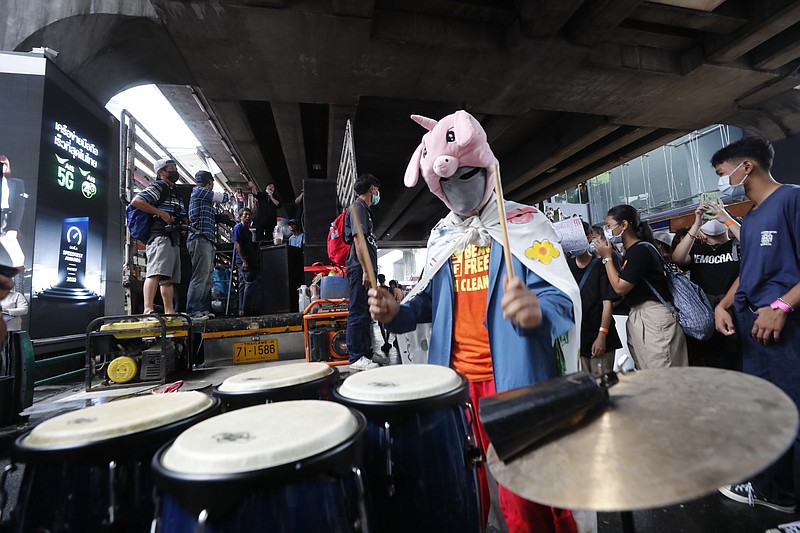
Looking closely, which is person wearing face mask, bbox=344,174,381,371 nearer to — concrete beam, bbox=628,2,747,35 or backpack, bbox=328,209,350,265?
backpack, bbox=328,209,350,265

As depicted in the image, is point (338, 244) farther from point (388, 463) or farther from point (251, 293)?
point (388, 463)

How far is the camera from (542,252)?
1.51 metres

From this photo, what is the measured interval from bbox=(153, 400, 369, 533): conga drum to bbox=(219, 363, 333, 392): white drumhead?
0.40 meters

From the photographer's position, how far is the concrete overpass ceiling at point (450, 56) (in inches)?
196

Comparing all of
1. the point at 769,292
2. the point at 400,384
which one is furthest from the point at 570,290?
the point at 769,292

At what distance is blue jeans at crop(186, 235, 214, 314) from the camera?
5.74 m

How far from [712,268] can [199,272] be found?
22.3 feet

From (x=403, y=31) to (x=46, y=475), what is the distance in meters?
6.06

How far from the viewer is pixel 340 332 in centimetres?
523

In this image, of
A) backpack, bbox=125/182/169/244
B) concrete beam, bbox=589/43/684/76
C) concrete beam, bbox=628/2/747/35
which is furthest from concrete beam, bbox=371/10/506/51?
backpack, bbox=125/182/169/244

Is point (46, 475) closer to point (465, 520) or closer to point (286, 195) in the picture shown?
point (465, 520)

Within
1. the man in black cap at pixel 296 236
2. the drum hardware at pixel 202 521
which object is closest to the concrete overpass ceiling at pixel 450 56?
the man in black cap at pixel 296 236

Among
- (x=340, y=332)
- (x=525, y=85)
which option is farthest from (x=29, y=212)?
(x=525, y=85)

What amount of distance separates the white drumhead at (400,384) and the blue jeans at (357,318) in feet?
10.7
